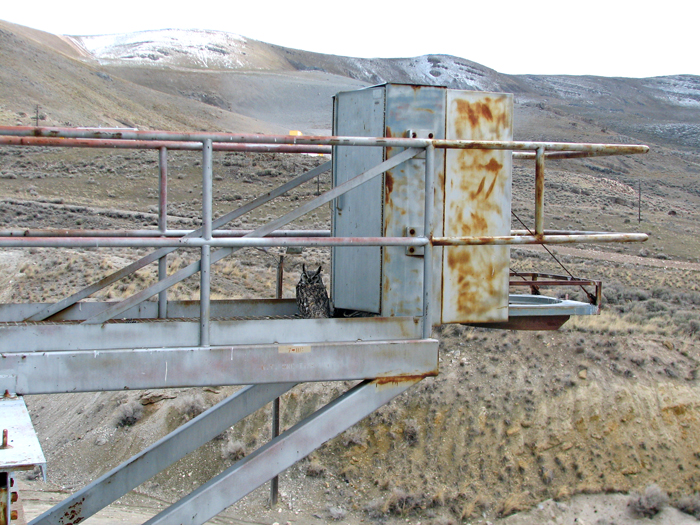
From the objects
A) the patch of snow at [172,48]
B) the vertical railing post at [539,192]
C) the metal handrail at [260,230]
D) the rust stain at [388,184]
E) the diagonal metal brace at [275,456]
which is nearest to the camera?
the metal handrail at [260,230]

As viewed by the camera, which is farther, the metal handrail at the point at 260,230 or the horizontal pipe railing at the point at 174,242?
the metal handrail at the point at 260,230

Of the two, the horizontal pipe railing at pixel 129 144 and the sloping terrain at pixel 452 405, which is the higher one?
the horizontal pipe railing at pixel 129 144

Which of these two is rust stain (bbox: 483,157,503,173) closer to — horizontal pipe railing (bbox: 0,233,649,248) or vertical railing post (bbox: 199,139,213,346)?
horizontal pipe railing (bbox: 0,233,649,248)

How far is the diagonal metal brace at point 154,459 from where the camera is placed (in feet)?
13.0

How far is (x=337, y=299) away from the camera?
15.2 feet

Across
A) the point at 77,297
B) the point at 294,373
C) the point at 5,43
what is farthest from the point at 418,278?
the point at 5,43

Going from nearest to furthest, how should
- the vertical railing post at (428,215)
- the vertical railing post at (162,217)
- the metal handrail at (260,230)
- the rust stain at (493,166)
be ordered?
the metal handrail at (260,230), the vertical railing post at (428,215), the rust stain at (493,166), the vertical railing post at (162,217)

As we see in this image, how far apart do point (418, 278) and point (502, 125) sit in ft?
3.75

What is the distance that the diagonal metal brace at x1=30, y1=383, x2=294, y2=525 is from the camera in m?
3.97

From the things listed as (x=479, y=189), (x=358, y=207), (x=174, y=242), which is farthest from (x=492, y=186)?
(x=174, y=242)

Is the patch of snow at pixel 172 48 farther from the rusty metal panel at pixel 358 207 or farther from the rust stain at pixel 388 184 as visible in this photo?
the rust stain at pixel 388 184

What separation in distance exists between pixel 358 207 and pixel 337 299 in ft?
2.39

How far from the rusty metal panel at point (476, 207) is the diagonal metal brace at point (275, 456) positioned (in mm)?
732

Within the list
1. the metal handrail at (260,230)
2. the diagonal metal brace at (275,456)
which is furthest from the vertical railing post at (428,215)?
the diagonal metal brace at (275,456)
